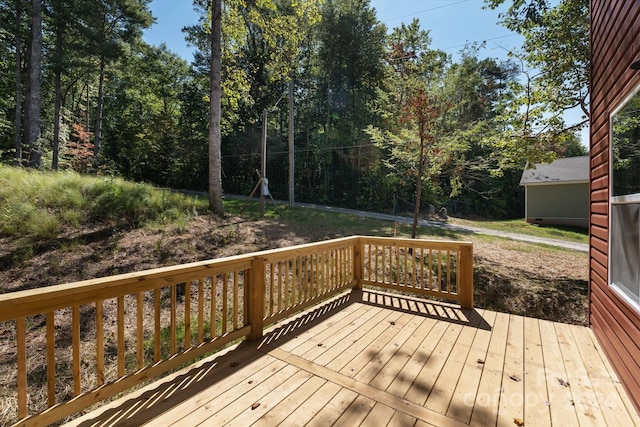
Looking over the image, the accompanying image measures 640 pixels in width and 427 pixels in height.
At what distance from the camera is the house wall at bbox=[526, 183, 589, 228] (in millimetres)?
13641

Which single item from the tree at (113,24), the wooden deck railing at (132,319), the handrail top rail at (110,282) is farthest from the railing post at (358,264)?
the tree at (113,24)

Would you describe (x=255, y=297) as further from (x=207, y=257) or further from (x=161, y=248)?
Result: (x=161, y=248)

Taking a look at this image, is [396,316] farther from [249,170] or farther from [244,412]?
[249,170]

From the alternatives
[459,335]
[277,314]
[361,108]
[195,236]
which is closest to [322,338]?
[277,314]

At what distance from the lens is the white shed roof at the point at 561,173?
1381cm

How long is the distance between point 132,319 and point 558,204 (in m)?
17.6

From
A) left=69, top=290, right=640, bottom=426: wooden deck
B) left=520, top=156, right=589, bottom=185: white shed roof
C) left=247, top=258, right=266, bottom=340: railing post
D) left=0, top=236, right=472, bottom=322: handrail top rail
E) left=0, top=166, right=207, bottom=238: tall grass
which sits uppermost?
left=520, top=156, right=589, bottom=185: white shed roof

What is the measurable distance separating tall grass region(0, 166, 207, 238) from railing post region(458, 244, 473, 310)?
229 inches

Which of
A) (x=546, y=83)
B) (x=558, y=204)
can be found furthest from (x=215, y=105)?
(x=558, y=204)

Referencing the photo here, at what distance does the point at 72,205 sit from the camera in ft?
19.7

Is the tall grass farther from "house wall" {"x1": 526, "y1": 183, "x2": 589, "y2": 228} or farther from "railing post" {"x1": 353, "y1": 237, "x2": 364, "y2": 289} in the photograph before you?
"house wall" {"x1": 526, "y1": 183, "x2": 589, "y2": 228}

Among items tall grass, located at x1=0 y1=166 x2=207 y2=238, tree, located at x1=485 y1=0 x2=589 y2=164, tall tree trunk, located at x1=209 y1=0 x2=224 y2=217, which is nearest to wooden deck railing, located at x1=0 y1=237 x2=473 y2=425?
tall grass, located at x1=0 y1=166 x2=207 y2=238

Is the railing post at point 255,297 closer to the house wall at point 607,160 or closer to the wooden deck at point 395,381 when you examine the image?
the wooden deck at point 395,381

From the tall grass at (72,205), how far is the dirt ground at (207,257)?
1.17ft
